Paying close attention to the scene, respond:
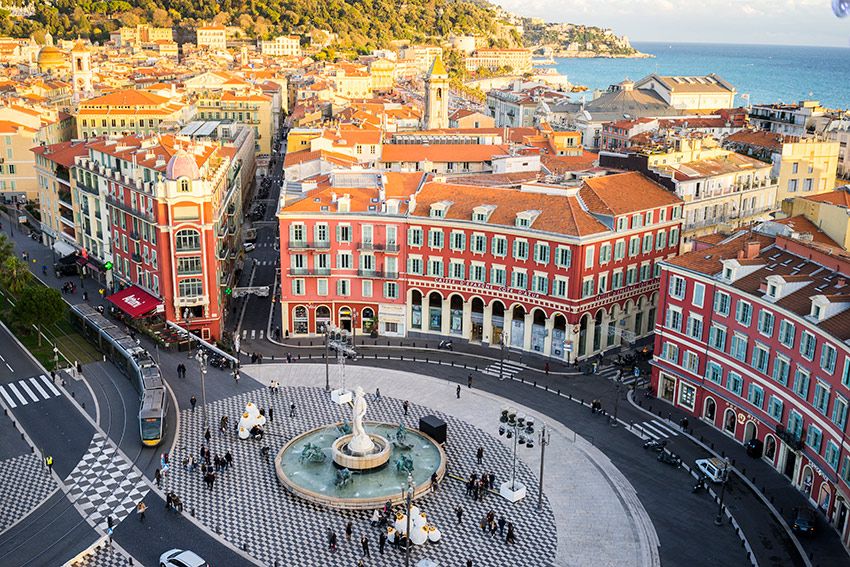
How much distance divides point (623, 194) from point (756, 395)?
2649 cm

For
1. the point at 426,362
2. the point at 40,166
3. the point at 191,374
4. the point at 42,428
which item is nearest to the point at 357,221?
the point at 426,362

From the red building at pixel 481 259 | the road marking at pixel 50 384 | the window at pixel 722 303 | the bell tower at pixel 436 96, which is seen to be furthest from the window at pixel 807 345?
the bell tower at pixel 436 96

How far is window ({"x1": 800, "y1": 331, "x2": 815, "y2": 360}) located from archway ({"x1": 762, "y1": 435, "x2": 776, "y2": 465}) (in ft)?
23.9

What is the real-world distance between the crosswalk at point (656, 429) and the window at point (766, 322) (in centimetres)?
1027

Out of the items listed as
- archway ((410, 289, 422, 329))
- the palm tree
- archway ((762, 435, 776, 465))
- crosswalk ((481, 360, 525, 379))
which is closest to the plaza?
crosswalk ((481, 360, 525, 379))

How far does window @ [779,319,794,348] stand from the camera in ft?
186

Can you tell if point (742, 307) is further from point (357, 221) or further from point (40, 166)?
point (40, 166)

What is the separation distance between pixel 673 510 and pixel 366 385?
91.5ft

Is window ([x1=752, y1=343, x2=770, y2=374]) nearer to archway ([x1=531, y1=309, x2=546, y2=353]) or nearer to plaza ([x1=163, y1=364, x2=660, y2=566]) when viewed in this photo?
plaza ([x1=163, y1=364, x2=660, y2=566])

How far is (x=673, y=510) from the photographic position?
53875 millimetres

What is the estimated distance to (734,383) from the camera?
207 feet

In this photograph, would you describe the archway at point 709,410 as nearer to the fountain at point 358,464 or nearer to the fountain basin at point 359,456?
the fountain at point 358,464

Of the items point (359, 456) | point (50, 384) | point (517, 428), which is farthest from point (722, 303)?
point (50, 384)

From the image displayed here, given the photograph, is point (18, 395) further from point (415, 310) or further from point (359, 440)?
point (415, 310)
